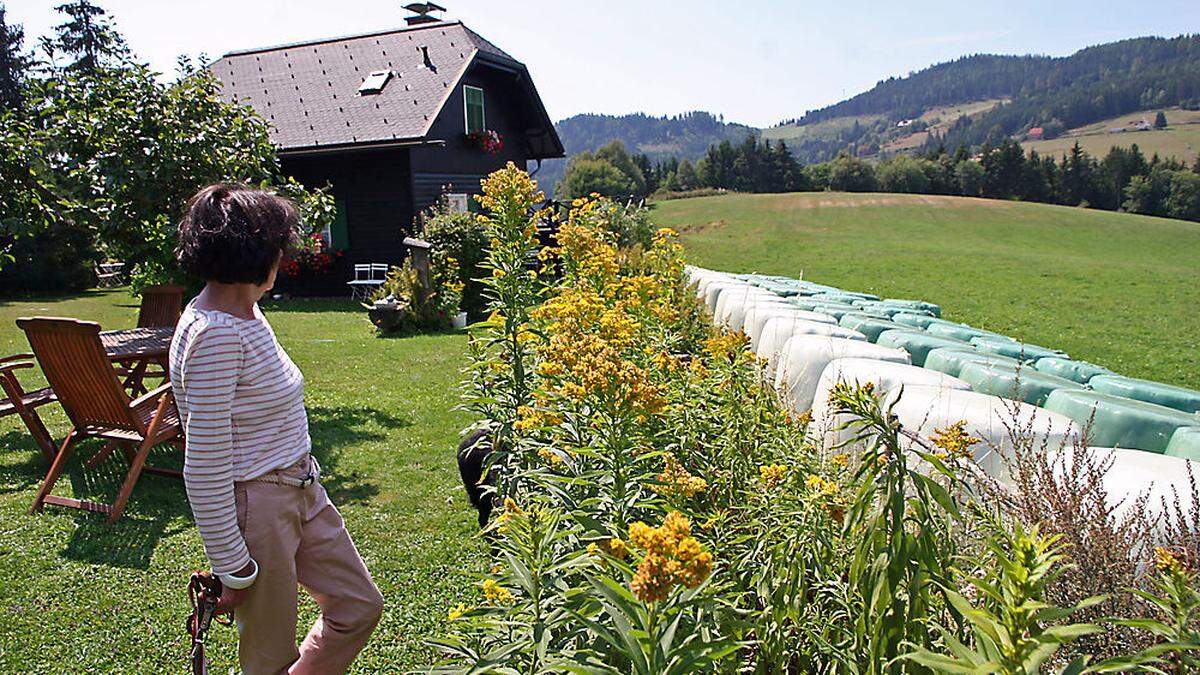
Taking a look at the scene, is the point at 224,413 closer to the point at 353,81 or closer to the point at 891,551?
the point at 891,551

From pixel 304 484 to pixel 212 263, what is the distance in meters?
0.75

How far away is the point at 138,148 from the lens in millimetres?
6273

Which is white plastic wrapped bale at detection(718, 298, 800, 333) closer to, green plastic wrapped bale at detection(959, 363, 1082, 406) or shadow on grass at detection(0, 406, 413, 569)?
green plastic wrapped bale at detection(959, 363, 1082, 406)

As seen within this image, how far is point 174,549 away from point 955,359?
474 cm

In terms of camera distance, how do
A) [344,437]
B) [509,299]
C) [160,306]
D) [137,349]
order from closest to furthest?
[509,299], [137,349], [344,437], [160,306]

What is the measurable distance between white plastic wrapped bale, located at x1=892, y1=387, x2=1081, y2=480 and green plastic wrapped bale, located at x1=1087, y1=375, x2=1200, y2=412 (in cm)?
205

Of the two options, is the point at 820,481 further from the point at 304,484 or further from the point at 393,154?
the point at 393,154

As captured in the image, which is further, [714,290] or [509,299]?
[714,290]

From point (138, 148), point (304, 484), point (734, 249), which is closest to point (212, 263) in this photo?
point (304, 484)

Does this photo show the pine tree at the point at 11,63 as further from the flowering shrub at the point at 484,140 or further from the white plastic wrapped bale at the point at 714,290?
the white plastic wrapped bale at the point at 714,290

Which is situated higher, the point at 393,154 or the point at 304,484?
the point at 393,154

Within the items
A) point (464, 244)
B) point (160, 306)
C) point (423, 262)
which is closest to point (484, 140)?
point (464, 244)

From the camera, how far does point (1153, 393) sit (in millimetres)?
4816

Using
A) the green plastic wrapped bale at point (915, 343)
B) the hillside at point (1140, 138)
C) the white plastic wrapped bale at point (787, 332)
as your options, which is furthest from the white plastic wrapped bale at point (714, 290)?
the hillside at point (1140, 138)
